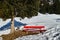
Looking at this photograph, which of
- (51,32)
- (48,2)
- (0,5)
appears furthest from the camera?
(48,2)

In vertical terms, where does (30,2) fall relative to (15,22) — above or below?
above

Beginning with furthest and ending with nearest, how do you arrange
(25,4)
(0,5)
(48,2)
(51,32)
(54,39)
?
(48,2) < (25,4) < (0,5) < (51,32) < (54,39)

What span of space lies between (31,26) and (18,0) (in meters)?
1.88

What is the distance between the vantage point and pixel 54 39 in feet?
21.3

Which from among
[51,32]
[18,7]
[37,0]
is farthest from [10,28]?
[51,32]

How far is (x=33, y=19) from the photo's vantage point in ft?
52.4

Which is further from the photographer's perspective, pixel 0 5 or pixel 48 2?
pixel 48 2

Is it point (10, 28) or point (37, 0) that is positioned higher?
point (37, 0)

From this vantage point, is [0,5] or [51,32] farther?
[0,5]

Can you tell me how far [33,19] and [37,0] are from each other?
1348mm

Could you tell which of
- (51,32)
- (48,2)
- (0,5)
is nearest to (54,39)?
(51,32)

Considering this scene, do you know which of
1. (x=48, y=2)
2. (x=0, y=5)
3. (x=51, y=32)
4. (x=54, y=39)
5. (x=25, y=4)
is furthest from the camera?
(x=48, y=2)

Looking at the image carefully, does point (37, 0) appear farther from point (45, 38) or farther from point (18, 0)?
point (45, 38)

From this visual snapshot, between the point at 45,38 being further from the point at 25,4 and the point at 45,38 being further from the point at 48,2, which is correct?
the point at 48,2
